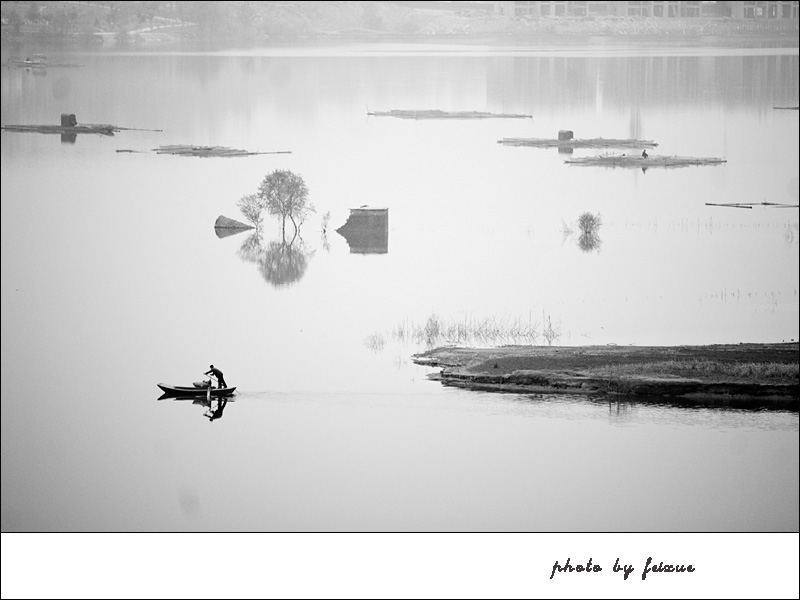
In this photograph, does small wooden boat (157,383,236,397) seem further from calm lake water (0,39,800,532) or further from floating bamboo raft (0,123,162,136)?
floating bamboo raft (0,123,162,136)

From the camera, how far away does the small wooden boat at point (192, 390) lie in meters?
18.6

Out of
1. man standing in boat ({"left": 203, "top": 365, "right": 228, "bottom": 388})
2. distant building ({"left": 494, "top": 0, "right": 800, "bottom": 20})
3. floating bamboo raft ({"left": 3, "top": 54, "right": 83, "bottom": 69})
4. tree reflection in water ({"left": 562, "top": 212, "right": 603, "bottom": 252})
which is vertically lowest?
man standing in boat ({"left": 203, "top": 365, "right": 228, "bottom": 388})

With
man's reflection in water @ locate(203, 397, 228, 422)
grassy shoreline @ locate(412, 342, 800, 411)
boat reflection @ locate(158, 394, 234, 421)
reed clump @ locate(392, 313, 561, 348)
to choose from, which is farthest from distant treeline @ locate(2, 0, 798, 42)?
grassy shoreline @ locate(412, 342, 800, 411)

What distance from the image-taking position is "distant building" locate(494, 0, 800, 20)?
40.0 meters

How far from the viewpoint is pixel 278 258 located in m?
28.5

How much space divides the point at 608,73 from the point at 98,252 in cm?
1934

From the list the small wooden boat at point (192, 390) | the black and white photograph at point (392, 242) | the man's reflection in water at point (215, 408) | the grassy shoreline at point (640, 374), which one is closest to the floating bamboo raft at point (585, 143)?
the black and white photograph at point (392, 242)

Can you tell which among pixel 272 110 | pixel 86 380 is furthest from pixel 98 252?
pixel 272 110

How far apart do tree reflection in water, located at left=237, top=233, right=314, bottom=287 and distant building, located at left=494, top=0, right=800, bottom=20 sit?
43.2 ft

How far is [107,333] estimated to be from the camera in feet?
76.7

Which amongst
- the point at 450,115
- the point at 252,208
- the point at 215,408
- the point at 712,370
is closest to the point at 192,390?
the point at 215,408

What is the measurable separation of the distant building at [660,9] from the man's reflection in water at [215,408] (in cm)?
2367

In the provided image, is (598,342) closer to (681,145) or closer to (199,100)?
(681,145)

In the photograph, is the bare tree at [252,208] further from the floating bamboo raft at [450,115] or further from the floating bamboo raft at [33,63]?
the floating bamboo raft at [450,115]
